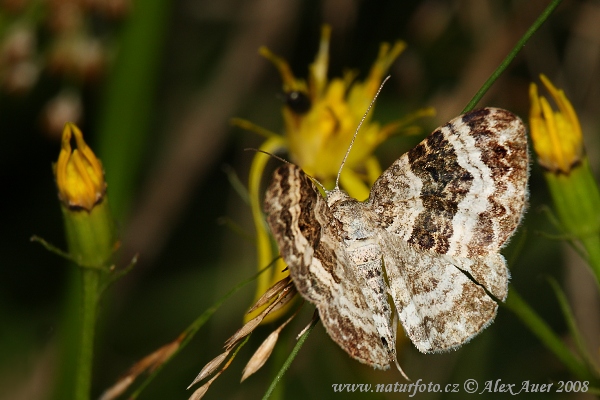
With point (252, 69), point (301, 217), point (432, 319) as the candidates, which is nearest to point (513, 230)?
point (432, 319)

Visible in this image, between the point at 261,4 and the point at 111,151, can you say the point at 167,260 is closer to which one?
the point at 111,151

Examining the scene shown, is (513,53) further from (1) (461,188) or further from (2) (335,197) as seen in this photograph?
(2) (335,197)

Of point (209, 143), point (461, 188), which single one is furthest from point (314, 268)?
point (209, 143)

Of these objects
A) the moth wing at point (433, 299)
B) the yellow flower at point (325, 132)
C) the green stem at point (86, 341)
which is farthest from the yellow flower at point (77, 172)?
the moth wing at point (433, 299)

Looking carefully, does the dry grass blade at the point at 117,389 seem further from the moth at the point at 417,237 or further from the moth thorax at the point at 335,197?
the moth thorax at the point at 335,197

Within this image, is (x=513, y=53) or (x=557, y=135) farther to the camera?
(x=557, y=135)

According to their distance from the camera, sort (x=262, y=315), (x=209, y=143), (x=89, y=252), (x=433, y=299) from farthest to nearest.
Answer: (x=209, y=143), (x=89, y=252), (x=433, y=299), (x=262, y=315)
